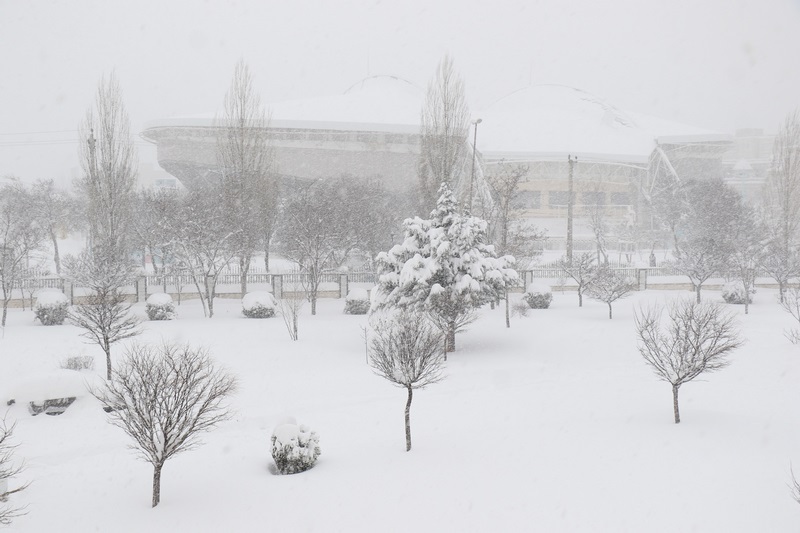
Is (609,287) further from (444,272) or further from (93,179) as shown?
(93,179)

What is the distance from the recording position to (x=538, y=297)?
97.7ft

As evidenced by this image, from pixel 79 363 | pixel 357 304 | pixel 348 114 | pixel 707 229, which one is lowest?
pixel 79 363

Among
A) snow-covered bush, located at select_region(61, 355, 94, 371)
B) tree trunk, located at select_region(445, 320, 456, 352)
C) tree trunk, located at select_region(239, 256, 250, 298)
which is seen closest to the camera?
snow-covered bush, located at select_region(61, 355, 94, 371)

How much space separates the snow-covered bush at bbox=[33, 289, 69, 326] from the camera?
81.4 feet

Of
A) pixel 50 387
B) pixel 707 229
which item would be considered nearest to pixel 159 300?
A: pixel 50 387

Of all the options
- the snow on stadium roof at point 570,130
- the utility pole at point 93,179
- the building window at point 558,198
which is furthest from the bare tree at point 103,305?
the building window at point 558,198

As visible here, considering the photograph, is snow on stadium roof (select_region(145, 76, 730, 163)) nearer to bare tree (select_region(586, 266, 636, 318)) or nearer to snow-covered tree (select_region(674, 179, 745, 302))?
snow-covered tree (select_region(674, 179, 745, 302))

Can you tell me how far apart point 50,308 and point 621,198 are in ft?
209

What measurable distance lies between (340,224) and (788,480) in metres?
28.1

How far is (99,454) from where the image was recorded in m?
12.2

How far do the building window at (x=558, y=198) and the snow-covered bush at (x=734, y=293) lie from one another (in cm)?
3882

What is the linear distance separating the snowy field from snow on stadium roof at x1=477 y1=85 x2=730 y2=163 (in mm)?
49869

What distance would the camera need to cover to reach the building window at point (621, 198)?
229ft

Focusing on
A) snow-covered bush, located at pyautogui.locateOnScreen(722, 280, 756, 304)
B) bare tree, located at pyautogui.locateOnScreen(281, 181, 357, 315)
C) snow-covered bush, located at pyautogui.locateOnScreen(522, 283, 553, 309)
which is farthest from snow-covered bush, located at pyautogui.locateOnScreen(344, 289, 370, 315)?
snow-covered bush, located at pyautogui.locateOnScreen(722, 280, 756, 304)
